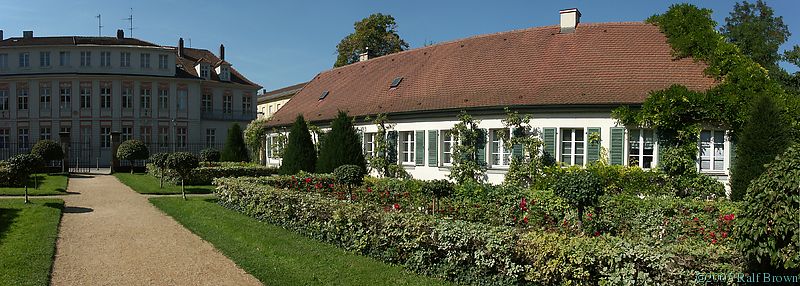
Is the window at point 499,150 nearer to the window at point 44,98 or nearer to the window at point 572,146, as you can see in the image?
the window at point 572,146

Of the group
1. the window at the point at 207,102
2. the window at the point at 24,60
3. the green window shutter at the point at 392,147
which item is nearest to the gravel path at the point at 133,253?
the green window shutter at the point at 392,147

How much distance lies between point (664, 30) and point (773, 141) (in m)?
7.32

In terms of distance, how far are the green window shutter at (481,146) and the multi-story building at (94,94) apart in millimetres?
31862

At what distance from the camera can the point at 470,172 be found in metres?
19.9

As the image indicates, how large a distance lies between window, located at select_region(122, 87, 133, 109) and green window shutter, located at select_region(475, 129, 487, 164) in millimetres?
34181

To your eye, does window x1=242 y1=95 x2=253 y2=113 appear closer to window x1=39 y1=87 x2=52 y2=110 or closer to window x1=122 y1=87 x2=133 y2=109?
window x1=122 y1=87 x2=133 y2=109

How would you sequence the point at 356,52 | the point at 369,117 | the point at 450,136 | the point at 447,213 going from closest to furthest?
1. the point at 447,213
2. the point at 450,136
3. the point at 369,117
4. the point at 356,52

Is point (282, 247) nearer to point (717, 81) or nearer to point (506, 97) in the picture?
point (506, 97)

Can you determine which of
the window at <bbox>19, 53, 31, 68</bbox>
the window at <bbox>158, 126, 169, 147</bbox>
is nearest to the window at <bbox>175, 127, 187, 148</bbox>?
the window at <bbox>158, 126, 169, 147</bbox>

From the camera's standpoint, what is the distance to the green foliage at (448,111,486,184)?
19.9 m

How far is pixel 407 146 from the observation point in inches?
912

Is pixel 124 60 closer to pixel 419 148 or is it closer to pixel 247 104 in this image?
pixel 247 104

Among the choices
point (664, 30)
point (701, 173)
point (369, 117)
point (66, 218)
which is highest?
point (664, 30)

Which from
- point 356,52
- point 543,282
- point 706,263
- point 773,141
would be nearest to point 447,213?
point 543,282
